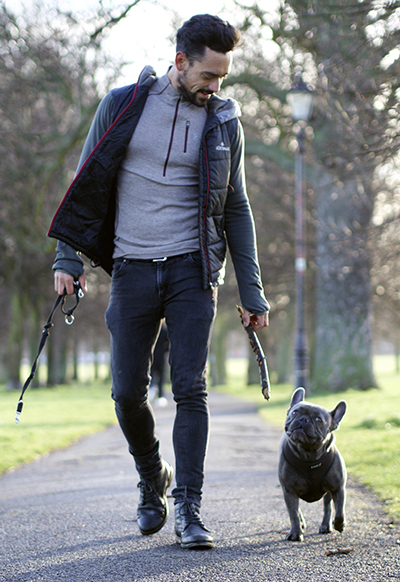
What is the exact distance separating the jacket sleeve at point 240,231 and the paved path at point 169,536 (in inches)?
49.8

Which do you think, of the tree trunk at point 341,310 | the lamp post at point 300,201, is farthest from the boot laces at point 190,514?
the tree trunk at point 341,310

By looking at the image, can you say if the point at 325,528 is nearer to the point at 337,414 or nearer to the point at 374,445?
the point at 337,414

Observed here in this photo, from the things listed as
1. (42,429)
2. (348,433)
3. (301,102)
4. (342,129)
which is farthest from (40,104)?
(348,433)

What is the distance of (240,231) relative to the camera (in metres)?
3.83

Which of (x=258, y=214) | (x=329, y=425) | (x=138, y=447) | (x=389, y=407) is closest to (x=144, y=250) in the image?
(x=138, y=447)

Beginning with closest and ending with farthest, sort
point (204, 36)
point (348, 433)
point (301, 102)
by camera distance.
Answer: point (204, 36) → point (348, 433) → point (301, 102)

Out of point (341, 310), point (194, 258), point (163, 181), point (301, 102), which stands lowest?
→ point (194, 258)

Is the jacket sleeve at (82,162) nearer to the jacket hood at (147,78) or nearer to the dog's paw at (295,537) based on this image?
the jacket hood at (147,78)

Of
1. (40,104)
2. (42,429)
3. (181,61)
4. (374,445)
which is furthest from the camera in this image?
(40,104)

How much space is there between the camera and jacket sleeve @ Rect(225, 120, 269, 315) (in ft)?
12.3

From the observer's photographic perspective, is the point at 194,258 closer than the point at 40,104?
Yes

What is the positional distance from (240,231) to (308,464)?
1310 mm

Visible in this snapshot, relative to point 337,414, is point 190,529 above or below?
below

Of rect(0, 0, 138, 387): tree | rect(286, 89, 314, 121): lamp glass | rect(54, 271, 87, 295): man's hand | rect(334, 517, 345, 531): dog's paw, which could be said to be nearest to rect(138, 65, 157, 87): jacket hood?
rect(54, 271, 87, 295): man's hand
